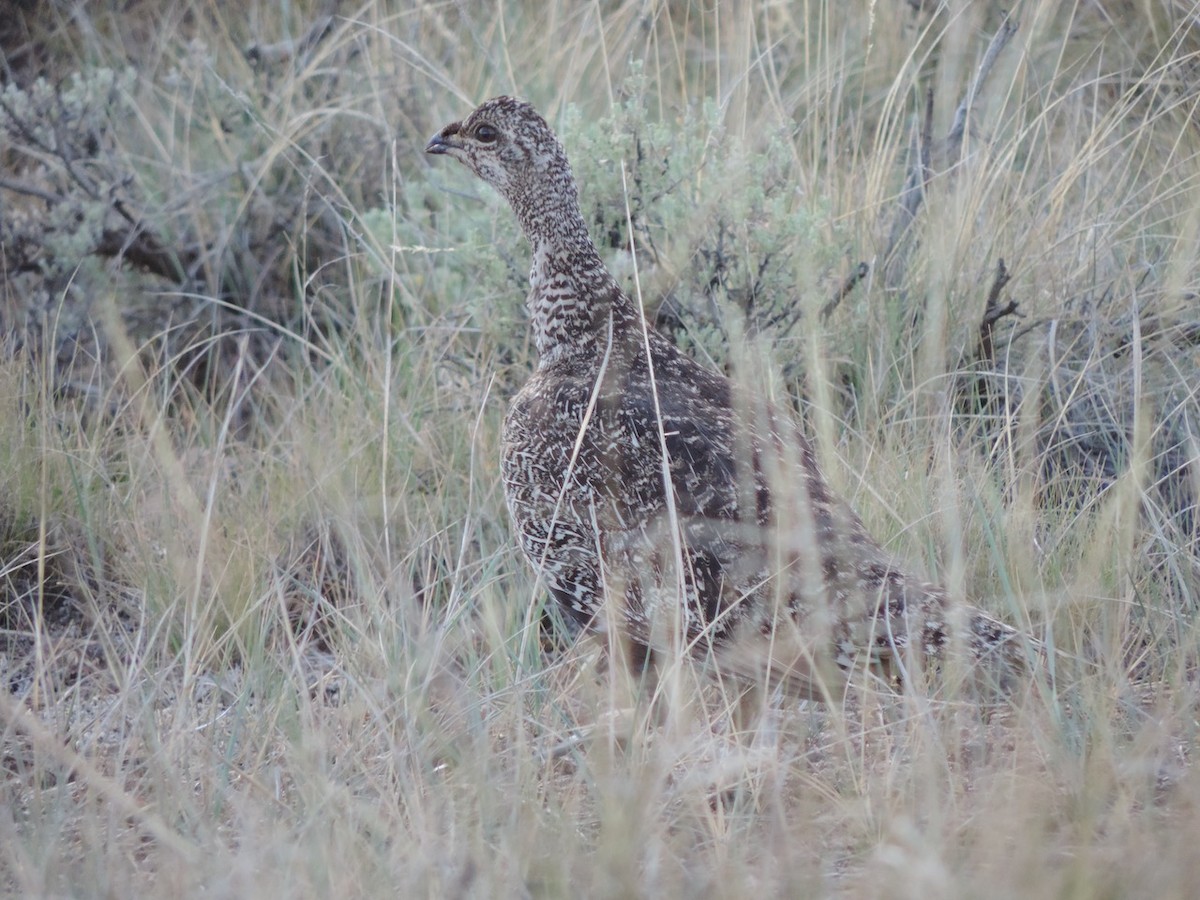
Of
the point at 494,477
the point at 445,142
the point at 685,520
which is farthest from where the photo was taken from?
the point at 494,477

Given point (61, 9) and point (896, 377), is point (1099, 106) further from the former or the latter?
point (61, 9)

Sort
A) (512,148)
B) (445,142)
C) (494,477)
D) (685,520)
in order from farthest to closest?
(494,477) → (445,142) → (512,148) → (685,520)

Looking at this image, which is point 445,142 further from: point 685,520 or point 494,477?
point 685,520

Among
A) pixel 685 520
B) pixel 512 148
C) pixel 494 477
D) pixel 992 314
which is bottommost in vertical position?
pixel 494 477

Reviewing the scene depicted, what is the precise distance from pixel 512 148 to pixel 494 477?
105 cm

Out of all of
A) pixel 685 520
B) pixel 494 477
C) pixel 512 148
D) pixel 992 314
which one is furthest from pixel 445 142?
pixel 992 314

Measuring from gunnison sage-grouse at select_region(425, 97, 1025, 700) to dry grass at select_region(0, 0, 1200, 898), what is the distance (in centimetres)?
15

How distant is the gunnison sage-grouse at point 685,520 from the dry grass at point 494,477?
15 centimetres

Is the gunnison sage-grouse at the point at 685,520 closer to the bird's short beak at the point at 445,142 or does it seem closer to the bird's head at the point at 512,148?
the bird's head at the point at 512,148

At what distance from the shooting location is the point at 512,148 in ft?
13.3

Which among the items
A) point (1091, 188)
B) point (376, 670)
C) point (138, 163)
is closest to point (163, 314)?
point (138, 163)

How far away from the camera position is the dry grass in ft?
8.38

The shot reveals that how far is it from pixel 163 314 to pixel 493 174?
8.32ft

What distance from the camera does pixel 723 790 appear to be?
273 cm
